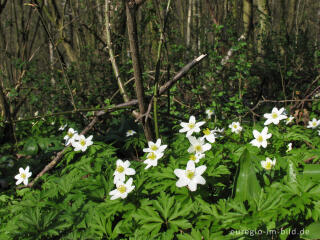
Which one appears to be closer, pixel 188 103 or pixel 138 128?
pixel 138 128

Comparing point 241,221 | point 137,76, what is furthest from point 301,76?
point 241,221

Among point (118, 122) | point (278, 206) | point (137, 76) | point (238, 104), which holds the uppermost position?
point (137, 76)

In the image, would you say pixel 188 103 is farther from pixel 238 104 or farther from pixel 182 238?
pixel 182 238

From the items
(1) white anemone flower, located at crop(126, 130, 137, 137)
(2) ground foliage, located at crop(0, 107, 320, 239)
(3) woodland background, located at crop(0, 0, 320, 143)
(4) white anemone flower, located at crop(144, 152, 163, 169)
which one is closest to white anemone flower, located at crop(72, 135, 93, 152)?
(2) ground foliage, located at crop(0, 107, 320, 239)

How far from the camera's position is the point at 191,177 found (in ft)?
4.81

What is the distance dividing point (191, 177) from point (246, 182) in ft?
1.14

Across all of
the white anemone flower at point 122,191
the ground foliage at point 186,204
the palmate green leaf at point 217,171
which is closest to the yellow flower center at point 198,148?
the ground foliage at point 186,204

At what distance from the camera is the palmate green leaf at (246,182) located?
149cm

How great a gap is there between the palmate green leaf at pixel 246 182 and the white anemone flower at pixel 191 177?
258mm

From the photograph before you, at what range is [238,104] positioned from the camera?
9.82 feet

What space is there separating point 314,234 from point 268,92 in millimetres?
2953

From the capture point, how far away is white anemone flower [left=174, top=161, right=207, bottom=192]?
4.65 feet

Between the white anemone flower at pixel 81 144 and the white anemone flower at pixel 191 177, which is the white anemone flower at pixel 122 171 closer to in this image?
the white anemone flower at pixel 191 177

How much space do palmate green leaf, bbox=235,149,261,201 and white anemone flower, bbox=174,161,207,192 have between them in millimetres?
258
